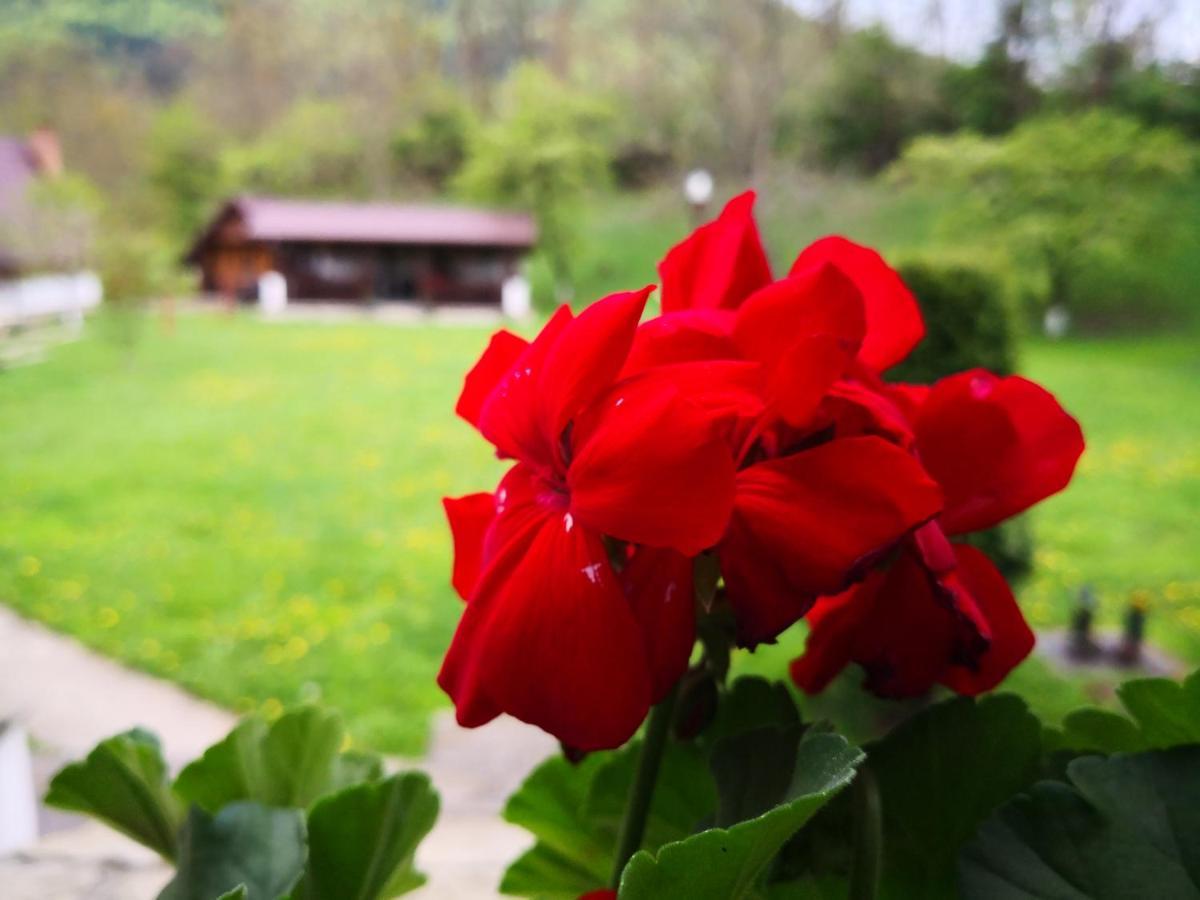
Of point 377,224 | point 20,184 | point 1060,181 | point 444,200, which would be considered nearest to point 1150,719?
point 1060,181

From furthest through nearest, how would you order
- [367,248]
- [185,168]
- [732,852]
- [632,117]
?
[185,168], [367,248], [632,117], [732,852]

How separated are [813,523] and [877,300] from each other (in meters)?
0.06

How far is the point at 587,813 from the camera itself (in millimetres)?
231

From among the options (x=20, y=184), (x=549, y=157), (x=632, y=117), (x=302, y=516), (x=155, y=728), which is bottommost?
(x=302, y=516)

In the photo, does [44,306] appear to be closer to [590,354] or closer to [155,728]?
[155,728]

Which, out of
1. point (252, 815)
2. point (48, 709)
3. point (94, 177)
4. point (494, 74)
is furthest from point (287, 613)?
point (494, 74)

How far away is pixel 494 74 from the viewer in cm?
1115

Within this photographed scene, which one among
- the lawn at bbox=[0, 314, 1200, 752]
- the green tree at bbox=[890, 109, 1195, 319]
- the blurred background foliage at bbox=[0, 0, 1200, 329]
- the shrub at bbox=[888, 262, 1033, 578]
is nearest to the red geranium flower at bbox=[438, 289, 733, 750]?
the shrub at bbox=[888, 262, 1033, 578]

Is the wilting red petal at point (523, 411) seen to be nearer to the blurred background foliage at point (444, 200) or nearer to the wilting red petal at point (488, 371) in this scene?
the wilting red petal at point (488, 371)

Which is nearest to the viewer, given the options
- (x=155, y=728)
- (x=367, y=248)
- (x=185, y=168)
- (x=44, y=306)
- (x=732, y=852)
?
(x=732, y=852)

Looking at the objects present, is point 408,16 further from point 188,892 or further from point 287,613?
point 188,892

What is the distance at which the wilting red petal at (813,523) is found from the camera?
0.15 meters

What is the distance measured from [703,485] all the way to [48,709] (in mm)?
2311

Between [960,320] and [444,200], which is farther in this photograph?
[444,200]
